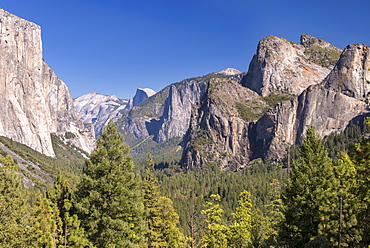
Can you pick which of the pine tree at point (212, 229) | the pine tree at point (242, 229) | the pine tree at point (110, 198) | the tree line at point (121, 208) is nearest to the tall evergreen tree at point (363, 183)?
the tree line at point (121, 208)

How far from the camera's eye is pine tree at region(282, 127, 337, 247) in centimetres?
2873

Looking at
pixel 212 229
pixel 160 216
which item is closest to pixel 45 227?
pixel 212 229

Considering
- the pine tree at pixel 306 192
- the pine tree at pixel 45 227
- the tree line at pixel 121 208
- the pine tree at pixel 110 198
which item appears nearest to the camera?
the pine tree at pixel 45 227

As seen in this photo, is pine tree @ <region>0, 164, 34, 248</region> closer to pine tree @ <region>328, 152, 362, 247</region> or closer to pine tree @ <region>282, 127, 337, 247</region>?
pine tree @ <region>328, 152, 362, 247</region>

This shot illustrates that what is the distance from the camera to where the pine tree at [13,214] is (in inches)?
951

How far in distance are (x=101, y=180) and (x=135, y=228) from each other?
5.25m

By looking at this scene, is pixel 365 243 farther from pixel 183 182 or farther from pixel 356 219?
pixel 183 182

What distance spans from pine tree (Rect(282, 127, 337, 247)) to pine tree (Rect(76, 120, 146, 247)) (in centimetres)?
1710

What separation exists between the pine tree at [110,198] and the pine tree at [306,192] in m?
17.1

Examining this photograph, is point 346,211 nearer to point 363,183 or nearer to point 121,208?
point 363,183

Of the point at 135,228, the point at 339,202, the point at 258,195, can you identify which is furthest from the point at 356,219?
the point at 258,195

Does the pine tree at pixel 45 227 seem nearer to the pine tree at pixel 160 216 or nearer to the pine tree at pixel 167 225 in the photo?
the pine tree at pixel 160 216

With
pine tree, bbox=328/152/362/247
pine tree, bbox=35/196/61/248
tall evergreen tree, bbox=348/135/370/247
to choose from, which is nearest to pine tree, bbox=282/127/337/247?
pine tree, bbox=328/152/362/247

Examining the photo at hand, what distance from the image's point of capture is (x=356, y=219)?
73.2 ft
